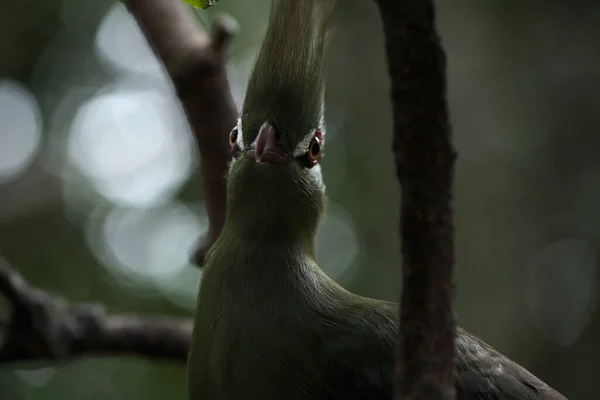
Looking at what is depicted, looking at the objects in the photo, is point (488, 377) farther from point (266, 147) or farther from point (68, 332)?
point (68, 332)

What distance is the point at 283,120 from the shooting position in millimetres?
2309

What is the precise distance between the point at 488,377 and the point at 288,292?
1.93 ft

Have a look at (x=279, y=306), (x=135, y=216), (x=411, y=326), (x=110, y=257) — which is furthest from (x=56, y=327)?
(x=135, y=216)

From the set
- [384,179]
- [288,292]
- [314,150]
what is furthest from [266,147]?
[384,179]

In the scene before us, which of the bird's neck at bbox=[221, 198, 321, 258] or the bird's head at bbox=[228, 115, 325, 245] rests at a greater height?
the bird's head at bbox=[228, 115, 325, 245]

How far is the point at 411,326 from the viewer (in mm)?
1388

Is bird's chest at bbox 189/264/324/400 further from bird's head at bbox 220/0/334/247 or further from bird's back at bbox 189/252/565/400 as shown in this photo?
bird's head at bbox 220/0/334/247

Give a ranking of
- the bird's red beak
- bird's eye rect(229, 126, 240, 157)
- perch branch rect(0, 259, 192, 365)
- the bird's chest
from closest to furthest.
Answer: the bird's chest → the bird's red beak → bird's eye rect(229, 126, 240, 157) → perch branch rect(0, 259, 192, 365)

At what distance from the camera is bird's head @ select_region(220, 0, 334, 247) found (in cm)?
231

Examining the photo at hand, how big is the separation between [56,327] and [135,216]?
3652mm

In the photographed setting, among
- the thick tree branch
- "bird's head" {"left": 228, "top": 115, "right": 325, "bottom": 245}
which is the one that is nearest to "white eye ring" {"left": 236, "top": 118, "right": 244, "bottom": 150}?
"bird's head" {"left": 228, "top": 115, "right": 325, "bottom": 245}

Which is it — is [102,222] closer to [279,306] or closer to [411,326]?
[279,306]

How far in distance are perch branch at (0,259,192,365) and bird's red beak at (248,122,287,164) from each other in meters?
1.30

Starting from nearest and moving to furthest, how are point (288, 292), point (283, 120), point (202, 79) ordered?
1. point (288, 292)
2. point (283, 120)
3. point (202, 79)
